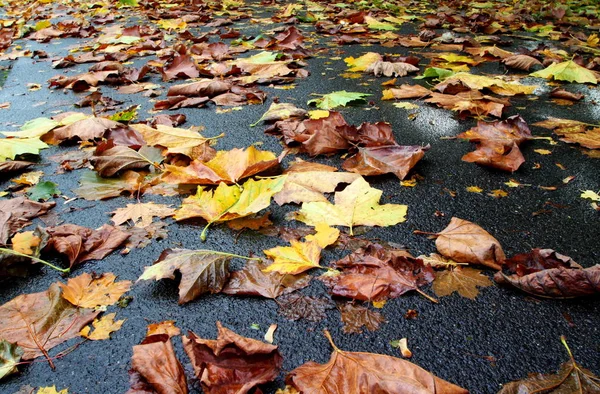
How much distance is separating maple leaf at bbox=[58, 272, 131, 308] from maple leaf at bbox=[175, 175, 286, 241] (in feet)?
0.97

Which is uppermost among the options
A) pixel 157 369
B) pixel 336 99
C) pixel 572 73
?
pixel 157 369

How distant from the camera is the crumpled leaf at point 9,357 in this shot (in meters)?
0.93

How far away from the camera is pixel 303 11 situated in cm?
607

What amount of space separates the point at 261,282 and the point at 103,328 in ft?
1.33

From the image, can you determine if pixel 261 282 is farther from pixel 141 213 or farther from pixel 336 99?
pixel 336 99

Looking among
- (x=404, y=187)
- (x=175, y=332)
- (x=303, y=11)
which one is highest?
(x=175, y=332)

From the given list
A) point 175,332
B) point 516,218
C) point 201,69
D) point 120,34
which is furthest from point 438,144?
point 120,34

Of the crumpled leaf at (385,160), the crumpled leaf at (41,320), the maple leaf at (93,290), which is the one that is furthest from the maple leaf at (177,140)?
the crumpled leaf at (41,320)

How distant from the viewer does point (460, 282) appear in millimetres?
1175

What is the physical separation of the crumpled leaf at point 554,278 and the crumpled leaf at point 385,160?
0.62 metres

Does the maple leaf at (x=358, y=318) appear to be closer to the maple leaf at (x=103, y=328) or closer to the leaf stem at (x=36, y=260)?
the maple leaf at (x=103, y=328)

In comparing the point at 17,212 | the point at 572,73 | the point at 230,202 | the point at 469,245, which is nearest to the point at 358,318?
the point at 469,245

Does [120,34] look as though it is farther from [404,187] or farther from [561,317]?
[561,317]

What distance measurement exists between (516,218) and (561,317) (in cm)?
46
